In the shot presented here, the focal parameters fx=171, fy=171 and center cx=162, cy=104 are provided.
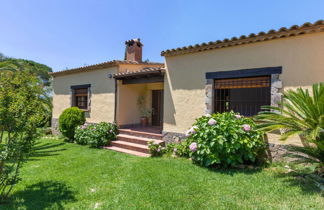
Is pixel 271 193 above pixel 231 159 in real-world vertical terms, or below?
below

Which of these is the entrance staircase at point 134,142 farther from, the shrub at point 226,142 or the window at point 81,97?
the window at point 81,97

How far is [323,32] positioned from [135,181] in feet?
20.7

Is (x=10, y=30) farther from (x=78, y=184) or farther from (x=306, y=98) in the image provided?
(x=306, y=98)

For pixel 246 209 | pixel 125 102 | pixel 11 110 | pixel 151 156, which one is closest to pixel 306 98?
pixel 246 209

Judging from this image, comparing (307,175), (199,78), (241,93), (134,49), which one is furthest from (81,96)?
(307,175)

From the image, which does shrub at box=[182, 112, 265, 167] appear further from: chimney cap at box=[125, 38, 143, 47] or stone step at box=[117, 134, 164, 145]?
chimney cap at box=[125, 38, 143, 47]

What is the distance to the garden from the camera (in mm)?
3334

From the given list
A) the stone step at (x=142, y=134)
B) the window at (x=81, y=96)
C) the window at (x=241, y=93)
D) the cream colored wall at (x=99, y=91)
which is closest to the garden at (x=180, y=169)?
the window at (x=241, y=93)

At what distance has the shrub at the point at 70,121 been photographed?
9.67 m

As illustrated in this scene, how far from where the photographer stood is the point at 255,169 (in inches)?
191

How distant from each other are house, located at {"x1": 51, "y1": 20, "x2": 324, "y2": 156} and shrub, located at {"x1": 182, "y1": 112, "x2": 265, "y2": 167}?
1.11m

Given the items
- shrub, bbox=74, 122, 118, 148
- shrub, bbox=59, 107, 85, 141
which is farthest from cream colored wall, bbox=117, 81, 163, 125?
shrub, bbox=59, 107, 85, 141

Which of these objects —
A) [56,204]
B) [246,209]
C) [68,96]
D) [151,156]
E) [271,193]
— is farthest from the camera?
[68,96]

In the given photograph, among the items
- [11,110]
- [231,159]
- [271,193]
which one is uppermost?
[11,110]
